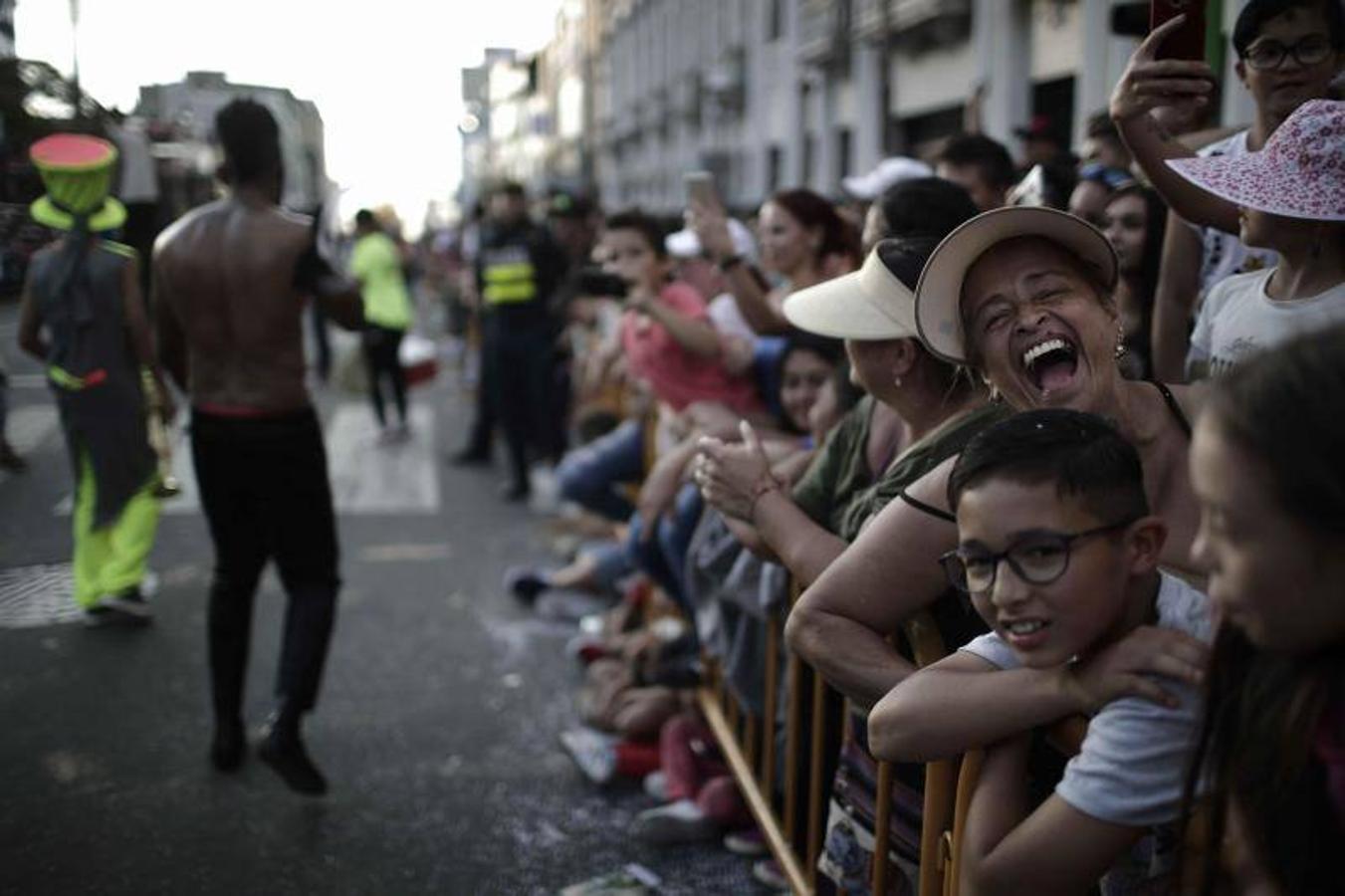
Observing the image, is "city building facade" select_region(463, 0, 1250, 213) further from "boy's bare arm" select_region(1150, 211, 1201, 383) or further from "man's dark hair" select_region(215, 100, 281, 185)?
"man's dark hair" select_region(215, 100, 281, 185)

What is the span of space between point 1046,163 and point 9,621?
386 centimetres

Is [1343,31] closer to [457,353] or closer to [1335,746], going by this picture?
[1335,746]

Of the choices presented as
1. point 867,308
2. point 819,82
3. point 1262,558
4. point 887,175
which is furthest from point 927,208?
point 819,82

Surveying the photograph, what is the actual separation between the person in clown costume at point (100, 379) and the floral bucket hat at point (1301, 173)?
3309 millimetres

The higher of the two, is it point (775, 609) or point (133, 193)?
point (133, 193)

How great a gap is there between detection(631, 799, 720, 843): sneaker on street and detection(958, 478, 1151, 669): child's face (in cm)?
234

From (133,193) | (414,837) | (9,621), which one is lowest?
(414,837)

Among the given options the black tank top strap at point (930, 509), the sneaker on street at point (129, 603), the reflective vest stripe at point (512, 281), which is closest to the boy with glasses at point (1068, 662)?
the black tank top strap at point (930, 509)

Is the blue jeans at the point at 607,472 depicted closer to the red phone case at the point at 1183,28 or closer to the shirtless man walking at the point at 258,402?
the shirtless man walking at the point at 258,402

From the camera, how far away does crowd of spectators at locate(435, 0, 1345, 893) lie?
1324mm

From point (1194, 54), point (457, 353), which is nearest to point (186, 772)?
point (1194, 54)

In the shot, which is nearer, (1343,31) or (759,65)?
(1343,31)

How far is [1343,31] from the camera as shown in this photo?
9.89 feet

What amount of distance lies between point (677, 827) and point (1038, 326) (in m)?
2.14
